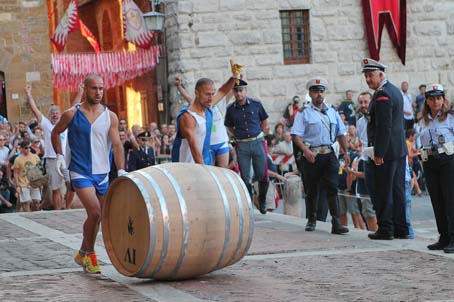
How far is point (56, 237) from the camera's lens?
14.4 meters

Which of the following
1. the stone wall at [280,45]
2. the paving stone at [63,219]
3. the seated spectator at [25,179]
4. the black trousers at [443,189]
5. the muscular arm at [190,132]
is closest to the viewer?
the black trousers at [443,189]

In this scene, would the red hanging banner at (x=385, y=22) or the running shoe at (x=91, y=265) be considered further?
the red hanging banner at (x=385, y=22)

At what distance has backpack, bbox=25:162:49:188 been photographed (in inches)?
804

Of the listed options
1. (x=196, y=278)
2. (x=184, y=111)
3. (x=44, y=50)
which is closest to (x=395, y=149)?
(x=184, y=111)

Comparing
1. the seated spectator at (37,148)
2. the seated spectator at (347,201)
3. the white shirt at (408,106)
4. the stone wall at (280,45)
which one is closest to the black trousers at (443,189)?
the seated spectator at (347,201)

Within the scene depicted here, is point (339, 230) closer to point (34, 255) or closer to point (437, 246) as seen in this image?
point (437, 246)

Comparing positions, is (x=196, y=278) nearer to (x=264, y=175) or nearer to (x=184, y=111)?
(x=184, y=111)

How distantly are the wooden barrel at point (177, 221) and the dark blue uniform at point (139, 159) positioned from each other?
8.69 meters

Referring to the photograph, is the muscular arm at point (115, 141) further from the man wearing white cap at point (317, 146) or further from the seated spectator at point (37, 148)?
the seated spectator at point (37, 148)

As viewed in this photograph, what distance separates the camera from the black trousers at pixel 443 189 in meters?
12.3

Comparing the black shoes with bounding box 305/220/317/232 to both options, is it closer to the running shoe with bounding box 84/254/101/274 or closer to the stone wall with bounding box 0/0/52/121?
the running shoe with bounding box 84/254/101/274

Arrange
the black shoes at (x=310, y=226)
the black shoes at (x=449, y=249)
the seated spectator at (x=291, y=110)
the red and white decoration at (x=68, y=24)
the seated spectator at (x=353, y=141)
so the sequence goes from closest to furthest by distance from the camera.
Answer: the black shoes at (x=449, y=249)
the black shoes at (x=310, y=226)
the seated spectator at (x=353, y=141)
the seated spectator at (x=291, y=110)
the red and white decoration at (x=68, y=24)

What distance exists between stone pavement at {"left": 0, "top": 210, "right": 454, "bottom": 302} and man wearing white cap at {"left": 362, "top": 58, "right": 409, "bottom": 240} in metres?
0.37

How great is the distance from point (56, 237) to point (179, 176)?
4515 millimetres
